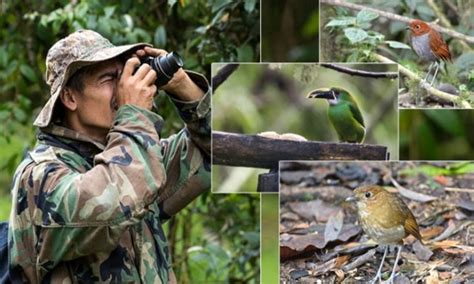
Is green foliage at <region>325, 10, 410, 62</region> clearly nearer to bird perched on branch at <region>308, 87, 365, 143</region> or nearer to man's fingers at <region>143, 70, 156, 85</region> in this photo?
bird perched on branch at <region>308, 87, 365, 143</region>

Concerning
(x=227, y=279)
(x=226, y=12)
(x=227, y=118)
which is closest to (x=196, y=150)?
(x=227, y=118)

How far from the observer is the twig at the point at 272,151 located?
7.82 feet

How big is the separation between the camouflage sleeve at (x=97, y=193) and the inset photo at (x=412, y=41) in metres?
0.56

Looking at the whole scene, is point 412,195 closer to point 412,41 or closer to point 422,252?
point 422,252

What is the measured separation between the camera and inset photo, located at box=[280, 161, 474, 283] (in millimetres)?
2354

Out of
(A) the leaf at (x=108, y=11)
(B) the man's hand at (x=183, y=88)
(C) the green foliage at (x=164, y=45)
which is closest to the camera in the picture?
(B) the man's hand at (x=183, y=88)

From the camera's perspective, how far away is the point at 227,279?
3.82 m

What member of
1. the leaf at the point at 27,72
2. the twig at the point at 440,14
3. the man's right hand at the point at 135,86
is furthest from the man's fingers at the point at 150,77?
the leaf at the point at 27,72

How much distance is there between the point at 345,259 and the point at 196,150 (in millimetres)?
416

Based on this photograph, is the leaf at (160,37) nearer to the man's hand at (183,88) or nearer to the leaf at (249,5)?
the leaf at (249,5)

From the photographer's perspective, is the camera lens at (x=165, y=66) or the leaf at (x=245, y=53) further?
the leaf at (x=245, y=53)

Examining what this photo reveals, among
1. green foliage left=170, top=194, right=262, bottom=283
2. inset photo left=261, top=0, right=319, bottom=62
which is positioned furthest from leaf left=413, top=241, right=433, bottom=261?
green foliage left=170, top=194, right=262, bottom=283

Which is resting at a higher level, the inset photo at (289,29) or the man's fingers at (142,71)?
the inset photo at (289,29)

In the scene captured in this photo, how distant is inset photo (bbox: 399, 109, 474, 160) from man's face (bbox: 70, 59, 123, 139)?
2.16 feet
